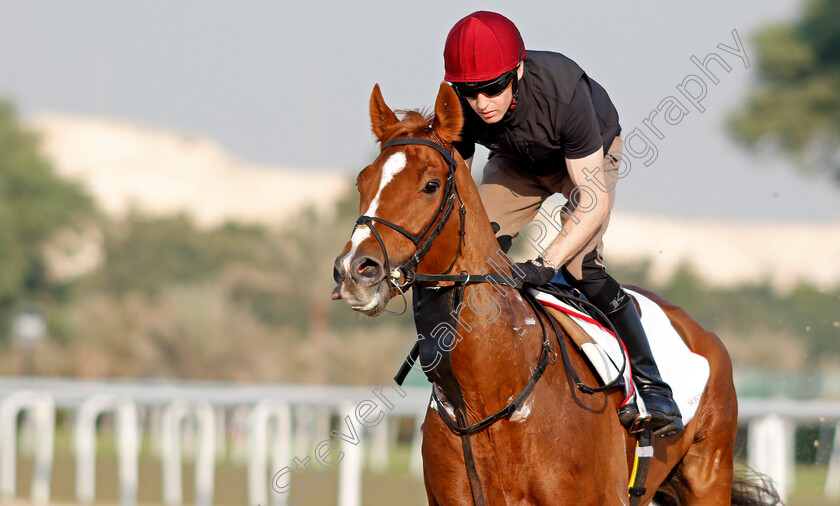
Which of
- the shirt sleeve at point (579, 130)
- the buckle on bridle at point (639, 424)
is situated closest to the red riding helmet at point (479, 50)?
the shirt sleeve at point (579, 130)

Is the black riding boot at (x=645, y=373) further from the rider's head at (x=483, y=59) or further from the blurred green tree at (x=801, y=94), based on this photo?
the blurred green tree at (x=801, y=94)

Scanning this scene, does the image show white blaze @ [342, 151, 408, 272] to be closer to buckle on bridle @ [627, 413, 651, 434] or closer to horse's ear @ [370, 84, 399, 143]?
horse's ear @ [370, 84, 399, 143]

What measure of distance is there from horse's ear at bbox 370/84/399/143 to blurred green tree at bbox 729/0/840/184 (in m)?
29.5

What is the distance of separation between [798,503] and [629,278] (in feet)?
74.4

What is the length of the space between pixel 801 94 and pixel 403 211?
30.8 meters

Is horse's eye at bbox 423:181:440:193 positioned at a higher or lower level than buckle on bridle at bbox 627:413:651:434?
higher

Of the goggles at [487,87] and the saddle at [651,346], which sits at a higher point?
the goggles at [487,87]

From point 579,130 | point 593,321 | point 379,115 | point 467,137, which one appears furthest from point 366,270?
point 593,321

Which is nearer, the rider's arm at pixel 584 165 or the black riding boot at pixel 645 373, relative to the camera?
the rider's arm at pixel 584 165

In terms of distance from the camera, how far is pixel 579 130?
4.16m

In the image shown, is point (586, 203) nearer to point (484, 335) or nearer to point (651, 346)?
point (484, 335)

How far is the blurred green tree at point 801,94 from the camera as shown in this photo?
1230 inches

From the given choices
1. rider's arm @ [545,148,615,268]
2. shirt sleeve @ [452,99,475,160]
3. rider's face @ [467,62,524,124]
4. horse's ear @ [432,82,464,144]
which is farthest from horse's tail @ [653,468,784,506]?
horse's ear @ [432,82,464,144]

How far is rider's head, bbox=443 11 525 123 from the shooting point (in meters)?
3.87
